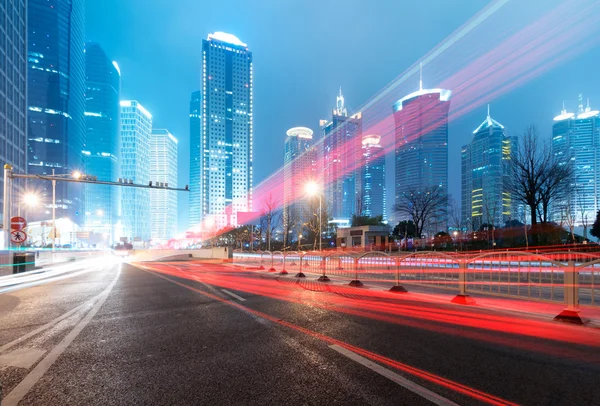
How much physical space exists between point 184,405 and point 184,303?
5.90 m

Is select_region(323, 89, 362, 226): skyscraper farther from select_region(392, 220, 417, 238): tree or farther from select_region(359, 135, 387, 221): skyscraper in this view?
select_region(392, 220, 417, 238): tree

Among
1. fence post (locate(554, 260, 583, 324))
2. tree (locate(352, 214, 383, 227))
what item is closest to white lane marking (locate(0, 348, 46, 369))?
fence post (locate(554, 260, 583, 324))

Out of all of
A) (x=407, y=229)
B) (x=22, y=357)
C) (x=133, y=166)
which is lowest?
(x=407, y=229)

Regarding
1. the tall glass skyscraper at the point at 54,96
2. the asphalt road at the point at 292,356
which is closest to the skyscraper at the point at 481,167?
the asphalt road at the point at 292,356

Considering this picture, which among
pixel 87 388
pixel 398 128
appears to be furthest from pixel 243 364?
pixel 398 128

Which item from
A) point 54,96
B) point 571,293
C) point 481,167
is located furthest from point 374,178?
point 571,293

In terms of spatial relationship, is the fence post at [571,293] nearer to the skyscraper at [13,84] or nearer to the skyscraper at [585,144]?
the skyscraper at [13,84]

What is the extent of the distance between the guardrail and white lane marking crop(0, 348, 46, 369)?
903 cm

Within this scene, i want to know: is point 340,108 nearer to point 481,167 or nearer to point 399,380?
point 481,167

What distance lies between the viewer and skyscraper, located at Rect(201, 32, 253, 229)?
155 m

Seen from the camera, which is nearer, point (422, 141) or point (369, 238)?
point (369, 238)

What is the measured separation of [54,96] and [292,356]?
14988cm

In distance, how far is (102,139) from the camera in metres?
163

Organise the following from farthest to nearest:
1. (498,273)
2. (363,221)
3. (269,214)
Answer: (363,221)
(269,214)
(498,273)
